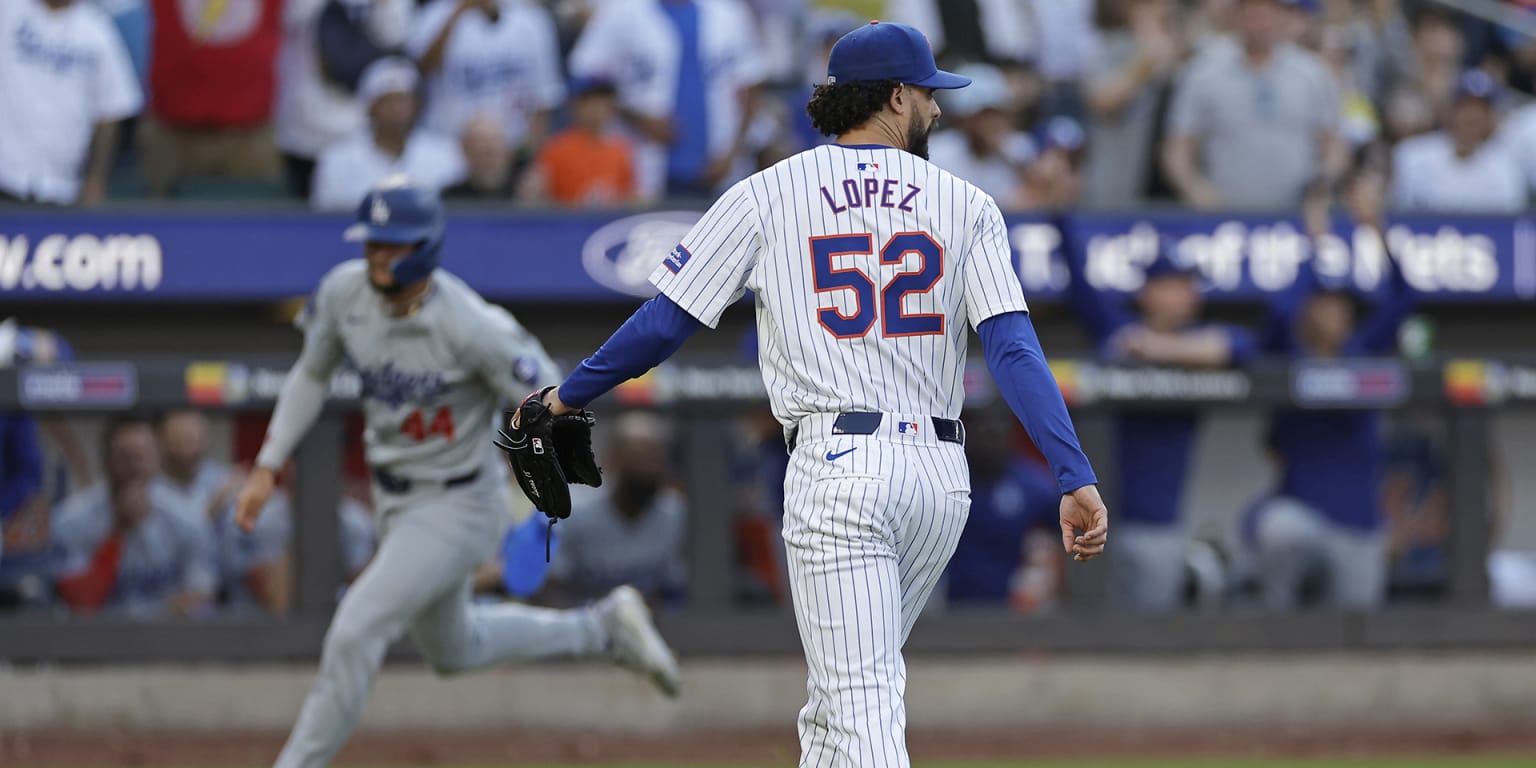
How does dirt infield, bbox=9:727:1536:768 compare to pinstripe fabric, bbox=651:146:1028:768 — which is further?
dirt infield, bbox=9:727:1536:768

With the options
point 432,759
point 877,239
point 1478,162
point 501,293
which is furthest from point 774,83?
point 877,239

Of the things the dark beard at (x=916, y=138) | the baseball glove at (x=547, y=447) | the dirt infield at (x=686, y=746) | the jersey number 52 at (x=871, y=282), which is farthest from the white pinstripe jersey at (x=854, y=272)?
the dirt infield at (x=686, y=746)

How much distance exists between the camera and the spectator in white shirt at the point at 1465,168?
32.9 feet

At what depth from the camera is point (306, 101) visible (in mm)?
9383

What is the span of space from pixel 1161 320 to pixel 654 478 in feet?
7.20

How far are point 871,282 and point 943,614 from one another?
4.41m

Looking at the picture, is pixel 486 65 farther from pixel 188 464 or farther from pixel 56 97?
pixel 188 464

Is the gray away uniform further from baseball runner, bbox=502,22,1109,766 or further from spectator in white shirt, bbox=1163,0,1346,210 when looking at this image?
spectator in white shirt, bbox=1163,0,1346,210

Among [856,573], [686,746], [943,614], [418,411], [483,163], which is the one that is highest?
[483,163]

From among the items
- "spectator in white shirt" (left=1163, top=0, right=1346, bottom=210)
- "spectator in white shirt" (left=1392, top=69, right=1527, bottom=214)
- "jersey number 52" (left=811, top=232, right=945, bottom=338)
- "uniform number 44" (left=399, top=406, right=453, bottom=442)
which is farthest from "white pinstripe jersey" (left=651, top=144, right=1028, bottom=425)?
"spectator in white shirt" (left=1392, top=69, right=1527, bottom=214)

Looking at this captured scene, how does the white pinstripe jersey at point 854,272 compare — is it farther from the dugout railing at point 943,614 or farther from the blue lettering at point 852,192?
the dugout railing at point 943,614

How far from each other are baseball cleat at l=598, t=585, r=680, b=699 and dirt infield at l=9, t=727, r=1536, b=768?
97 centimetres

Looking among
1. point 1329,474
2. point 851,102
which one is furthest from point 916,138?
point 1329,474

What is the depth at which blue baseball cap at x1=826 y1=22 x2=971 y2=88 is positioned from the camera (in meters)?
4.07
